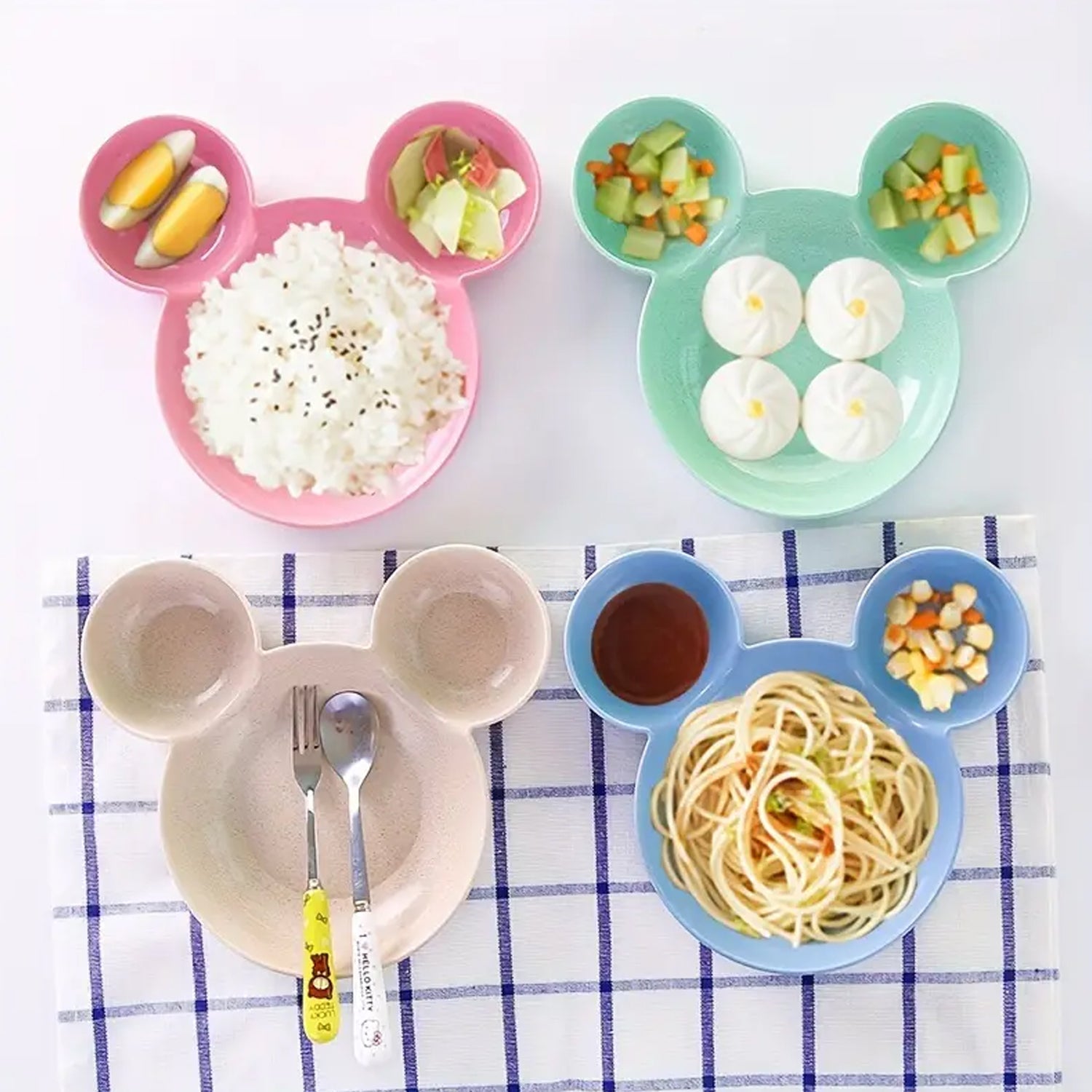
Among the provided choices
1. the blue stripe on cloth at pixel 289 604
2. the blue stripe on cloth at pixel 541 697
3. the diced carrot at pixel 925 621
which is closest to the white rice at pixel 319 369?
the blue stripe on cloth at pixel 289 604

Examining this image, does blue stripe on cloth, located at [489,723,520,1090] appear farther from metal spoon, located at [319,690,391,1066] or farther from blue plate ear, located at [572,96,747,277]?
blue plate ear, located at [572,96,747,277]

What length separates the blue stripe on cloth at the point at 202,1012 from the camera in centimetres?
171

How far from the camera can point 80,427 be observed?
171cm

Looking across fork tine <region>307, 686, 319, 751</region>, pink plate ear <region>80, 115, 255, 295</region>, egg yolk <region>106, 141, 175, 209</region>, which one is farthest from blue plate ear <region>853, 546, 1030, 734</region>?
egg yolk <region>106, 141, 175, 209</region>

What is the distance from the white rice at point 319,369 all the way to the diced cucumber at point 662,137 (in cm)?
35

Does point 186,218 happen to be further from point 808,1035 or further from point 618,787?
point 808,1035

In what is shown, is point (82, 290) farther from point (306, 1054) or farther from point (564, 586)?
point (306, 1054)

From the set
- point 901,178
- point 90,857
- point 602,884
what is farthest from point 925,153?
point 90,857

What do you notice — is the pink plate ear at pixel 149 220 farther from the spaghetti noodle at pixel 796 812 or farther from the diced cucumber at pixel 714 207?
the spaghetti noodle at pixel 796 812

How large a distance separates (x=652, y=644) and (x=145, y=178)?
0.88 m

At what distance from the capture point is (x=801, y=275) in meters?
1.69

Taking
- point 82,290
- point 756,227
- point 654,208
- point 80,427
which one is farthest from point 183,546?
point 756,227

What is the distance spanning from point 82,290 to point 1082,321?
53.6 inches

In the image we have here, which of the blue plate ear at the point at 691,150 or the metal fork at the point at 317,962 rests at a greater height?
the blue plate ear at the point at 691,150
